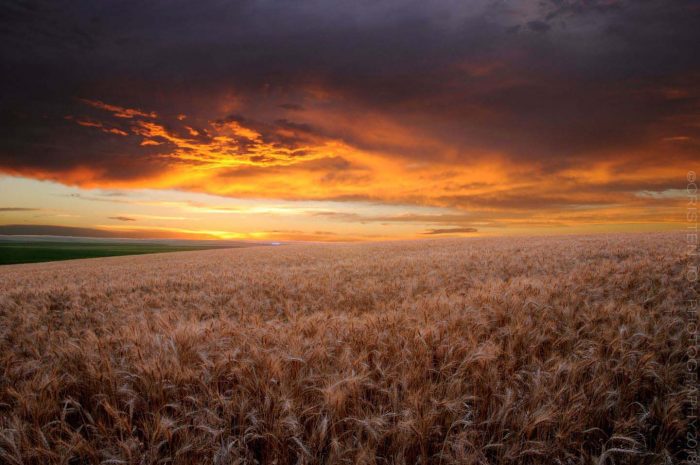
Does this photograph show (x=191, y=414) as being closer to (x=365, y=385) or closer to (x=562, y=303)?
(x=365, y=385)

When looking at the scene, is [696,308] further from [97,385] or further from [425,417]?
[97,385]

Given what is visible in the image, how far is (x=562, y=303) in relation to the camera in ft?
17.4

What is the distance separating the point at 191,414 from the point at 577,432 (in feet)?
8.99

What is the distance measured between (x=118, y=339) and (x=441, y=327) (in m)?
4.16

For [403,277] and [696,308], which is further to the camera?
[403,277]

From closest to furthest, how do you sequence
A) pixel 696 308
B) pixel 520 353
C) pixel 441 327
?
pixel 520 353
pixel 441 327
pixel 696 308

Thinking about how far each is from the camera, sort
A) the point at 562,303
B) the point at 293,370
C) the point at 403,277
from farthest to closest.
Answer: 1. the point at 403,277
2. the point at 562,303
3. the point at 293,370

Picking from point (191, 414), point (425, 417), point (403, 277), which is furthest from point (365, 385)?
point (403, 277)

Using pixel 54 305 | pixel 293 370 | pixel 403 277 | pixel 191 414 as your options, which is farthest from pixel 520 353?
pixel 54 305

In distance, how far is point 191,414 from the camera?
91.0 inches

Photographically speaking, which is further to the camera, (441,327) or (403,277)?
(403,277)

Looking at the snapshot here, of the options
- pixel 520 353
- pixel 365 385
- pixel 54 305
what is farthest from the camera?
pixel 54 305

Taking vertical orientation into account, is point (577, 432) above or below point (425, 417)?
below

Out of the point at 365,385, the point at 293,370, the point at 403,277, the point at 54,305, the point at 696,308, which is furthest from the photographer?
the point at 403,277
